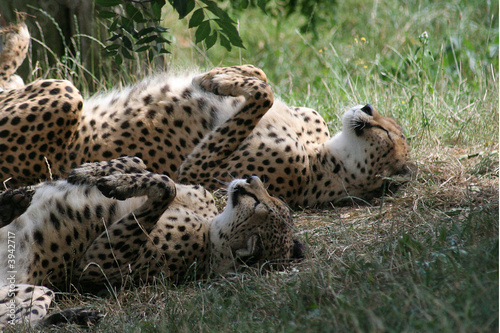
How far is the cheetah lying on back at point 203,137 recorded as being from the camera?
15.3 feet

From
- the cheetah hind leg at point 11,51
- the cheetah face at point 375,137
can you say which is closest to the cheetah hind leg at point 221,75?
the cheetah face at point 375,137

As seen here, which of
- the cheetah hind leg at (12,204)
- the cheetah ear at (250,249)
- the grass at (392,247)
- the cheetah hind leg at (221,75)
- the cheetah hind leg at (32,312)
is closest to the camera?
the grass at (392,247)

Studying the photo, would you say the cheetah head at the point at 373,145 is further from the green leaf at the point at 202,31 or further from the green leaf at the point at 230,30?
the green leaf at the point at 202,31

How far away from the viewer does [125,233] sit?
373cm

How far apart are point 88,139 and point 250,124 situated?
1.21m

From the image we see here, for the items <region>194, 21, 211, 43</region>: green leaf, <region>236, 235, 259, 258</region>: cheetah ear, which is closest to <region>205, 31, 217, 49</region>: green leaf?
<region>194, 21, 211, 43</region>: green leaf

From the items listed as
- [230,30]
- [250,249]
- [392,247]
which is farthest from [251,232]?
[230,30]

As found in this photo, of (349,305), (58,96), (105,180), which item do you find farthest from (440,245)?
(58,96)

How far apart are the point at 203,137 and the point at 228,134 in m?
0.26

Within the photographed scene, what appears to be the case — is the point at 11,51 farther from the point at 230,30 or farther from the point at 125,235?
the point at 125,235

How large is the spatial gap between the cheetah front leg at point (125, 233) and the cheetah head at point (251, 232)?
1.41 feet

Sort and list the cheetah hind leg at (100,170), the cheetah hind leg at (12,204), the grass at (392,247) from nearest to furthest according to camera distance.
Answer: the grass at (392,247) < the cheetah hind leg at (12,204) < the cheetah hind leg at (100,170)

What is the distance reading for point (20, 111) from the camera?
462 centimetres

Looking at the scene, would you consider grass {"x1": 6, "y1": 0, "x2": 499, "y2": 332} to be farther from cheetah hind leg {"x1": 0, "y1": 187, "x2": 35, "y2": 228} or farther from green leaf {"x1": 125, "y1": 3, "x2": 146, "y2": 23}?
green leaf {"x1": 125, "y1": 3, "x2": 146, "y2": 23}
